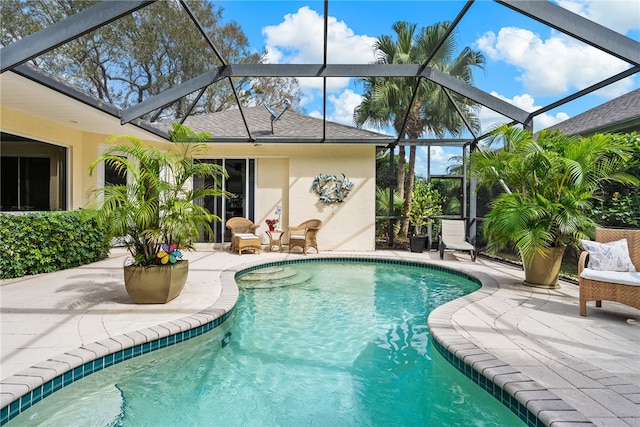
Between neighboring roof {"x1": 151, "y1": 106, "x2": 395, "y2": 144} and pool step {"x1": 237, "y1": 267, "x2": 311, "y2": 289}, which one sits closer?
pool step {"x1": 237, "y1": 267, "x2": 311, "y2": 289}

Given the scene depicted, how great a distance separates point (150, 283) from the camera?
4.59 m

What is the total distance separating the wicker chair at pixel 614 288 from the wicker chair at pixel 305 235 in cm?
637

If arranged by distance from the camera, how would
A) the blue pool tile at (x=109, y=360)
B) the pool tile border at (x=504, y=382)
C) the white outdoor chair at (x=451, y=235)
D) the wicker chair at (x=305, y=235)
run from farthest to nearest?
the wicker chair at (x=305, y=235) < the white outdoor chair at (x=451, y=235) < the blue pool tile at (x=109, y=360) < the pool tile border at (x=504, y=382)

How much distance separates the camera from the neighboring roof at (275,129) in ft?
33.2

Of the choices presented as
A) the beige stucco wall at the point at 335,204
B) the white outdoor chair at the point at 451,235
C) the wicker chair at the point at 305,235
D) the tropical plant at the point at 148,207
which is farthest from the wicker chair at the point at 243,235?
the white outdoor chair at the point at 451,235

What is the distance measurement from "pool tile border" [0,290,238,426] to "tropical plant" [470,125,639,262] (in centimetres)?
444

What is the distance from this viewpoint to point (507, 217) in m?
5.64

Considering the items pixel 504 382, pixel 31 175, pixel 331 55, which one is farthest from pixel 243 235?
pixel 504 382

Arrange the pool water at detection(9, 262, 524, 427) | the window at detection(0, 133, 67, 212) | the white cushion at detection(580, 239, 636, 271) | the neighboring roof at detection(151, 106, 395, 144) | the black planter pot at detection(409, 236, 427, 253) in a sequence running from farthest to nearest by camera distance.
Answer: the black planter pot at detection(409, 236, 427, 253) → the neighboring roof at detection(151, 106, 395, 144) → the window at detection(0, 133, 67, 212) → the white cushion at detection(580, 239, 636, 271) → the pool water at detection(9, 262, 524, 427)

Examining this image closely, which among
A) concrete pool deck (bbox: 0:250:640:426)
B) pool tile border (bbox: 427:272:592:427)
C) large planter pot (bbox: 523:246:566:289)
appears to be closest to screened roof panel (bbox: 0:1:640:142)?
large planter pot (bbox: 523:246:566:289)

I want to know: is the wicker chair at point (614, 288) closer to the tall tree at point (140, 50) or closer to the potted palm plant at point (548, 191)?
the potted palm plant at point (548, 191)

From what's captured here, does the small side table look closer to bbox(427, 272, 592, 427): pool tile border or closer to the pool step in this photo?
the pool step

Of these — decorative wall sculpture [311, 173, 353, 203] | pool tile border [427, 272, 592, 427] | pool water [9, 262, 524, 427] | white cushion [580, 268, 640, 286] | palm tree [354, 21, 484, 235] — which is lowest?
pool water [9, 262, 524, 427]

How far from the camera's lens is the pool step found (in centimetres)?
669
